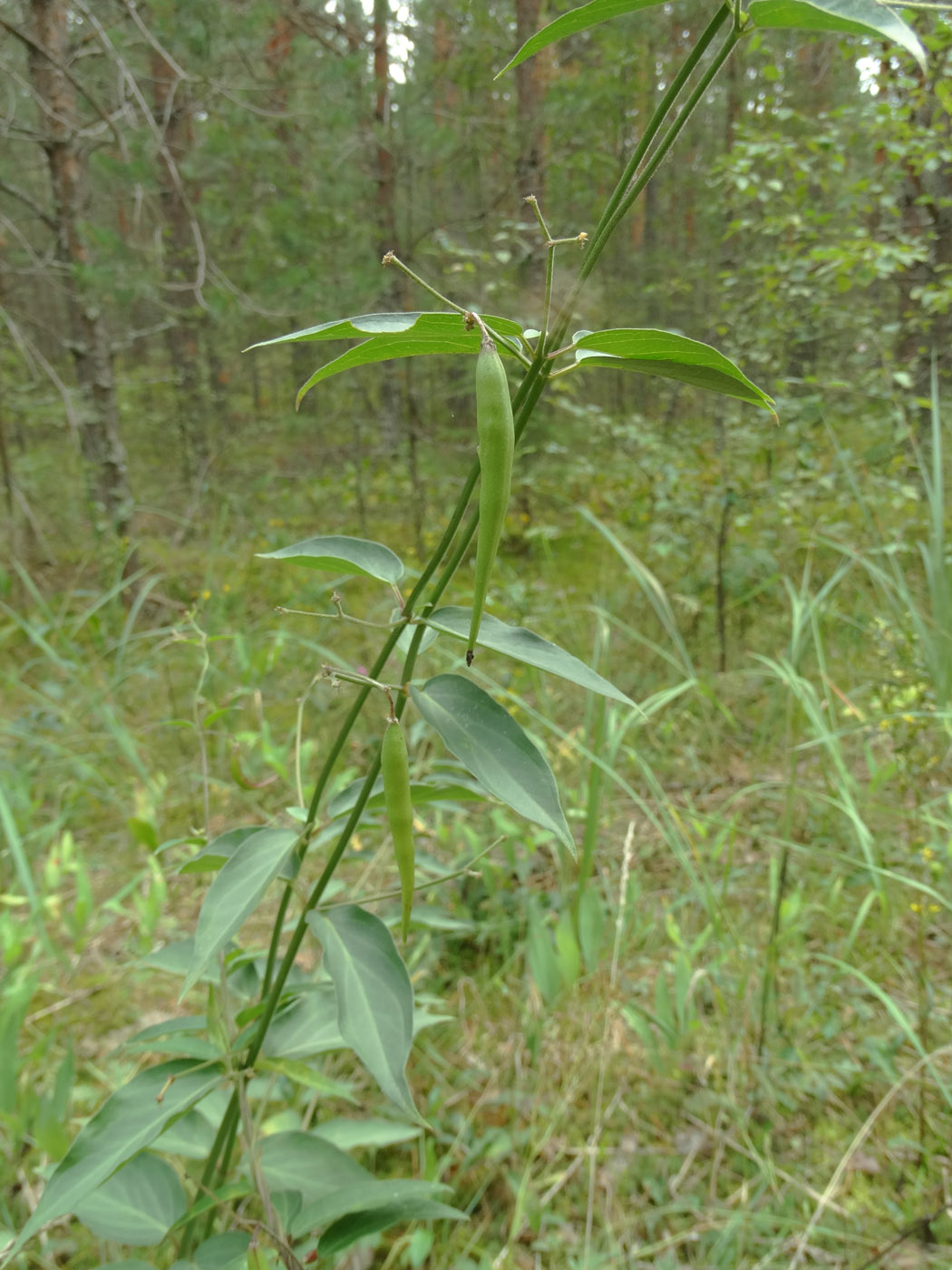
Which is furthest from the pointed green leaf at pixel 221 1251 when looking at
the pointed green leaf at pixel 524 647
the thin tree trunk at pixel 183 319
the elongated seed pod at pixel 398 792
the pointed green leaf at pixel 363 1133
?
the thin tree trunk at pixel 183 319

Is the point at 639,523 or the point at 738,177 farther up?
the point at 738,177

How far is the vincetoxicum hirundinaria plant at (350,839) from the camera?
36 cm

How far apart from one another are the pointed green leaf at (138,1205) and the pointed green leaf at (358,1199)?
0.49ft

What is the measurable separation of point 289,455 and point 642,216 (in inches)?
301

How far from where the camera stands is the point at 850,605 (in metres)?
2.74

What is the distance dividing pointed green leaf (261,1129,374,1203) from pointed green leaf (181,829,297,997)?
334 millimetres

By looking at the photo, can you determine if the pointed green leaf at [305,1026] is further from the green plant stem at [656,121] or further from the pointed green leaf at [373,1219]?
the green plant stem at [656,121]

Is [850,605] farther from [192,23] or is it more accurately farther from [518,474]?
[192,23]

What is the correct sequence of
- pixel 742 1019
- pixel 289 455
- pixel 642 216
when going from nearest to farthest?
pixel 742 1019
pixel 289 455
pixel 642 216

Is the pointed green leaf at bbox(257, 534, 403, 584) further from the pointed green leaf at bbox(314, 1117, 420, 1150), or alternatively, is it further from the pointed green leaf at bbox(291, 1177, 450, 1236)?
the pointed green leaf at bbox(314, 1117, 420, 1150)

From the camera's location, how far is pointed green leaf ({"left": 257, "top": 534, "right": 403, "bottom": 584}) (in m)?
0.51

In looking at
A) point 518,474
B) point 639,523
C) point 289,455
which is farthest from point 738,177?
point 289,455

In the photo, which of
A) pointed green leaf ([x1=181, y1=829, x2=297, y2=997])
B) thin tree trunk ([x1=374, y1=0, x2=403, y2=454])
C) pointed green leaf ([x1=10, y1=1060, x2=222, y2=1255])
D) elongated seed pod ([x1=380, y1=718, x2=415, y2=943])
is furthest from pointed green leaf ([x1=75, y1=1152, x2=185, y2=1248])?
thin tree trunk ([x1=374, y1=0, x2=403, y2=454])

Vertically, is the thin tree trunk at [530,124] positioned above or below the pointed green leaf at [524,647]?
above
